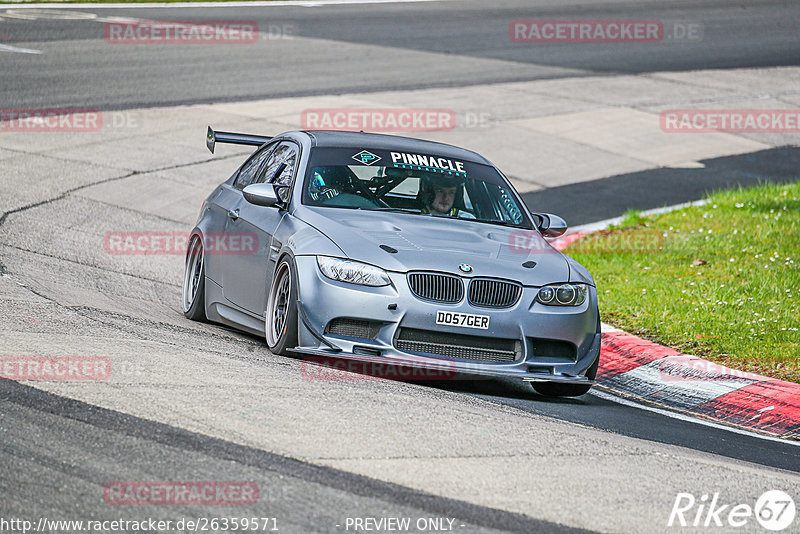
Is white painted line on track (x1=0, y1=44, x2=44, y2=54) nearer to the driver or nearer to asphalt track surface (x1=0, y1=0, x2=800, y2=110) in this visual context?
asphalt track surface (x1=0, y1=0, x2=800, y2=110)

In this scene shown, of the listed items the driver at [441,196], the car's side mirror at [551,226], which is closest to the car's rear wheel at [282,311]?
the driver at [441,196]

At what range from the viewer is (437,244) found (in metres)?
7.45

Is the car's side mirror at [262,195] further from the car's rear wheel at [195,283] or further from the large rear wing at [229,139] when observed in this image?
the car's rear wheel at [195,283]

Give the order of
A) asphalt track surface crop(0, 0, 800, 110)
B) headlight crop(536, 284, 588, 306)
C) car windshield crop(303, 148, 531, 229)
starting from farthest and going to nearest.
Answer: asphalt track surface crop(0, 0, 800, 110) → car windshield crop(303, 148, 531, 229) → headlight crop(536, 284, 588, 306)

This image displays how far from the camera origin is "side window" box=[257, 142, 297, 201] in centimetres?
855

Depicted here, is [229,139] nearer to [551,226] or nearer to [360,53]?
[551,226]

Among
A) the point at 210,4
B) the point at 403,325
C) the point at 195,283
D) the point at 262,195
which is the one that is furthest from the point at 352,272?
the point at 210,4

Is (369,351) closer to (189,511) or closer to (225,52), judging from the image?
(189,511)

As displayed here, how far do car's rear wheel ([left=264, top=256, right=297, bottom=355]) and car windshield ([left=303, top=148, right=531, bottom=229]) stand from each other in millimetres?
707

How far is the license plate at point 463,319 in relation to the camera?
23.1 feet

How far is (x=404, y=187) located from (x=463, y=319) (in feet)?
5.36

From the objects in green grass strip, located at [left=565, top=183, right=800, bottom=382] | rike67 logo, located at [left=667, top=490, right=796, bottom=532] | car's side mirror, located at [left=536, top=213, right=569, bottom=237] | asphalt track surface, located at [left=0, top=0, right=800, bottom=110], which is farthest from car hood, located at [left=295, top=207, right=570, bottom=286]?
asphalt track surface, located at [left=0, top=0, right=800, bottom=110]

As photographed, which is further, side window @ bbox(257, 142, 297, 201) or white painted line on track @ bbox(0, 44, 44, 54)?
white painted line on track @ bbox(0, 44, 44, 54)

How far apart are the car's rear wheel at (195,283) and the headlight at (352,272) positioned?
214cm
